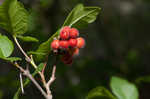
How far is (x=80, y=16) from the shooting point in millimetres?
1257

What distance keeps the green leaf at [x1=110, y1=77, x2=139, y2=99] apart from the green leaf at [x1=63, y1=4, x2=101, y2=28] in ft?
2.06

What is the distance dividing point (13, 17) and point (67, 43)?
0.30 meters

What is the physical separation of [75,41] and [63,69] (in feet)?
6.55

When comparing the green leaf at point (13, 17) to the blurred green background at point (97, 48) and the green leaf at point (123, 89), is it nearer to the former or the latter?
the blurred green background at point (97, 48)

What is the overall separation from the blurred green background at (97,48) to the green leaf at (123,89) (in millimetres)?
548

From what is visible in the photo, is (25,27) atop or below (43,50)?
atop

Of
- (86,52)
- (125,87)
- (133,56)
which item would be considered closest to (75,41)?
(125,87)

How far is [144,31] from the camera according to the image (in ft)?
27.6

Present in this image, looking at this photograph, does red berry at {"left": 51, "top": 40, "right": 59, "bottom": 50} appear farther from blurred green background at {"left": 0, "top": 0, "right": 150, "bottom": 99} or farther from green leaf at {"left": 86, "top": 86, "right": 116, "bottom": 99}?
green leaf at {"left": 86, "top": 86, "right": 116, "bottom": 99}

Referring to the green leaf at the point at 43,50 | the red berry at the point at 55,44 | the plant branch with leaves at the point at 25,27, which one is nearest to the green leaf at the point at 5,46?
the plant branch with leaves at the point at 25,27

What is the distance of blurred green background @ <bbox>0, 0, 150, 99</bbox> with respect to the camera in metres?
2.86

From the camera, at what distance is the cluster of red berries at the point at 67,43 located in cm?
117

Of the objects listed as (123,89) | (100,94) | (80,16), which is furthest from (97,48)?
(80,16)

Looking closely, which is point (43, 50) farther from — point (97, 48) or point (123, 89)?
point (97, 48)
